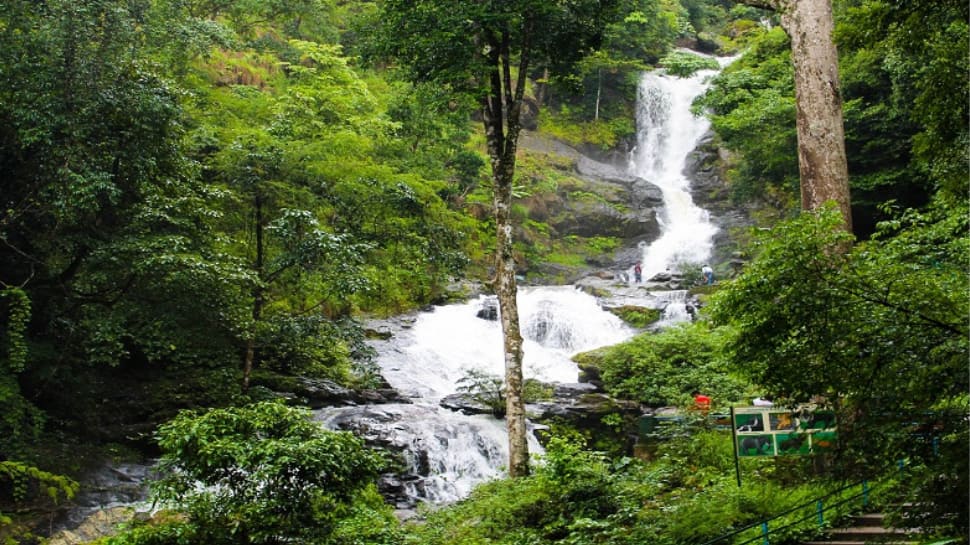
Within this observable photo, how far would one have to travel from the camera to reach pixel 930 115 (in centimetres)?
511

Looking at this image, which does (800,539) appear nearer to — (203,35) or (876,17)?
(876,17)

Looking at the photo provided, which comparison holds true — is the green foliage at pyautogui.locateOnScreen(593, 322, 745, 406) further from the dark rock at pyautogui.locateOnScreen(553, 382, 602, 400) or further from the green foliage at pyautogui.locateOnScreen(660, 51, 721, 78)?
the green foliage at pyautogui.locateOnScreen(660, 51, 721, 78)

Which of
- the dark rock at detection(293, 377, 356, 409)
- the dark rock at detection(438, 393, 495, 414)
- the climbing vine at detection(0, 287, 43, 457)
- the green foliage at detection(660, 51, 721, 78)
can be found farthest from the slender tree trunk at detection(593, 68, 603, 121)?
the climbing vine at detection(0, 287, 43, 457)

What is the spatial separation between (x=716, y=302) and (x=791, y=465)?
4417 mm

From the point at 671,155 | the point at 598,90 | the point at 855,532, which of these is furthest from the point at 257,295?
the point at 598,90

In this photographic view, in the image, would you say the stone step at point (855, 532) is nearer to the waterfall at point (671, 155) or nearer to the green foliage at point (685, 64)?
the waterfall at point (671, 155)

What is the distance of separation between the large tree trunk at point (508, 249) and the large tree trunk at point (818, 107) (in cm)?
427

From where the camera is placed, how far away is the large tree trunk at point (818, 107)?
8.29 m

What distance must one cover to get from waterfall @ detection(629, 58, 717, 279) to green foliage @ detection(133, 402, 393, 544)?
25.9 metres

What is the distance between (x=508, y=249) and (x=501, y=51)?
10.6 ft

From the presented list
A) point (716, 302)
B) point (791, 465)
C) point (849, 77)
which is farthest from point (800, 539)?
point (849, 77)

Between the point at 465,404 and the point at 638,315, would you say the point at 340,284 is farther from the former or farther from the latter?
the point at 638,315

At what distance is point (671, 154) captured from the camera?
39.1 m

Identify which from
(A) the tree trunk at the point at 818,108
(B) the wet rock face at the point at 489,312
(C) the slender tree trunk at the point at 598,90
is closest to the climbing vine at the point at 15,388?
(A) the tree trunk at the point at 818,108
